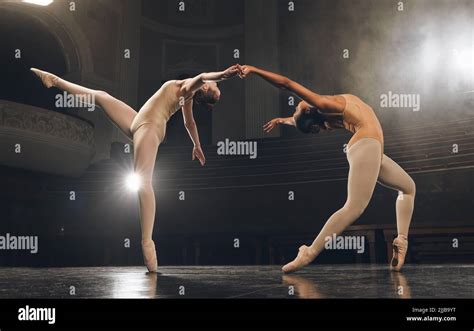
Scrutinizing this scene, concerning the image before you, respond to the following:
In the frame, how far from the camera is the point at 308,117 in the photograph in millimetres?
3521

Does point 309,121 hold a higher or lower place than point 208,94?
lower

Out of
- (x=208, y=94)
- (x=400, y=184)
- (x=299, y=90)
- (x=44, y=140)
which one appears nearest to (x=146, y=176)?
(x=208, y=94)

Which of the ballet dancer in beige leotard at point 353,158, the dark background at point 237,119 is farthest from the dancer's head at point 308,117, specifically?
the dark background at point 237,119

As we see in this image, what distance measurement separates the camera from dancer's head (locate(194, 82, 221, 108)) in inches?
140

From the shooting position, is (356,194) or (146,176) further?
(146,176)

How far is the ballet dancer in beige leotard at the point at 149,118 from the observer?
10.9 feet

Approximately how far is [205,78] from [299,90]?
2.01 ft

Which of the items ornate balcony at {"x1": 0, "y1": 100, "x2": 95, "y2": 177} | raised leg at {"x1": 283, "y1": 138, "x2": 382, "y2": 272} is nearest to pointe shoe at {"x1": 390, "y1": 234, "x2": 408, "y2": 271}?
raised leg at {"x1": 283, "y1": 138, "x2": 382, "y2": 272}

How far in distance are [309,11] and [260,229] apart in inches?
301

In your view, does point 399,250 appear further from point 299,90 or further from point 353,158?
point 299,90

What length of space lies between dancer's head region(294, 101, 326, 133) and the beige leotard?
84 centimetres

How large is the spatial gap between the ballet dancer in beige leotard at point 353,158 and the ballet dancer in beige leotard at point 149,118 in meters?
0.53

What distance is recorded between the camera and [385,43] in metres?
12.9
